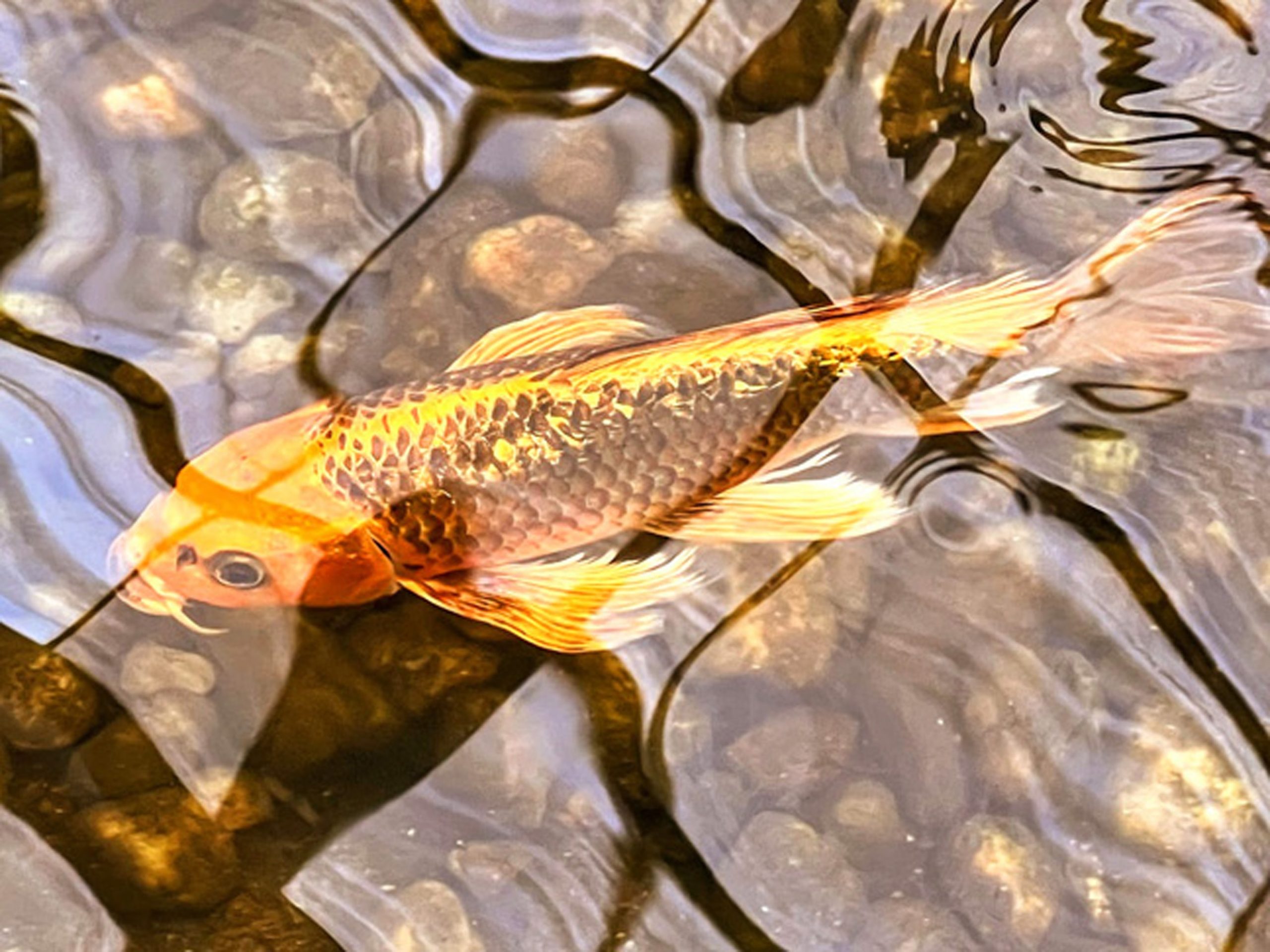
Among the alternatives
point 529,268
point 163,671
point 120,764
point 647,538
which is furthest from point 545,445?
point 120,764

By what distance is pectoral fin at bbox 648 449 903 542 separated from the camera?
3.25m

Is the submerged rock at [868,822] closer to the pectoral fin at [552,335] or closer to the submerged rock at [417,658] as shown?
the submerged rock at [417,658]

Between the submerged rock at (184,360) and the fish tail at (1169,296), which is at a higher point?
the fish tail at (1169,296)

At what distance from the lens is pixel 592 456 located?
120 inches

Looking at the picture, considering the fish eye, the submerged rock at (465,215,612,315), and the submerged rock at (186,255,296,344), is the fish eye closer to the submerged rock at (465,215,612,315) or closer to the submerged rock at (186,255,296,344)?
the submerged rock at (186,255,296,344)

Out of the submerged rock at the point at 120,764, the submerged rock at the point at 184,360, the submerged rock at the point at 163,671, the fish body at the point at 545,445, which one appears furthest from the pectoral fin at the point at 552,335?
the submerged rock at the point at 120,764

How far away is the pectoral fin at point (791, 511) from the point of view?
3.25 m

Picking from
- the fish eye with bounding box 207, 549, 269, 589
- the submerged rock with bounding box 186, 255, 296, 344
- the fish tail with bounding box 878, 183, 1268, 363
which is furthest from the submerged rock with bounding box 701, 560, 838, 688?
the submerged rock with bounding box 186, 255, 296, 344

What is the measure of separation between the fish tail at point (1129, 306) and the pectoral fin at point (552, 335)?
2.17 ft

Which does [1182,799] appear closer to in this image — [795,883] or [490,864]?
[795,883]

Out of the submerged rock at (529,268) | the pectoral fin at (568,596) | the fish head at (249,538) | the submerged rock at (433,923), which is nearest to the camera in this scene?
the submerged rock at (433,923)

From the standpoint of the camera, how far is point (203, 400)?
3.42 meters

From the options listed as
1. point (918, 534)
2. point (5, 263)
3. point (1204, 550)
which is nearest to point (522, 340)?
point (918, 534)

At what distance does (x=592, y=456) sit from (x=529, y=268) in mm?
674
